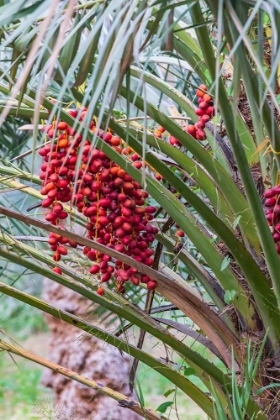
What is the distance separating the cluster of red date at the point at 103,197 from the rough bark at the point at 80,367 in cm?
134

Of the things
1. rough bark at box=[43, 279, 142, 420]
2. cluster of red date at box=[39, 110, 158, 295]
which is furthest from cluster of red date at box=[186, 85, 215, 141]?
rough bark at box=[43, 279, 142, 420]

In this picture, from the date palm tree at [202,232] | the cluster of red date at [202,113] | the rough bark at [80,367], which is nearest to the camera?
the date palm tree at [202,232]

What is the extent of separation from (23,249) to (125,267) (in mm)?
203

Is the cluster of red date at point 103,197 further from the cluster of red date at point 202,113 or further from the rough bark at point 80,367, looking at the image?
the rough bark at point 80,367

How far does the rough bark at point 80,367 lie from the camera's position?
2607 mm

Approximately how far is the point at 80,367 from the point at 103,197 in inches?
69.6

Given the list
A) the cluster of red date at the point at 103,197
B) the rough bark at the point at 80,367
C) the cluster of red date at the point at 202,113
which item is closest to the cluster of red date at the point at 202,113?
the cluster of red date at the point at 202,113

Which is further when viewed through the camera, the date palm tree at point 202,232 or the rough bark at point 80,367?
the rough bark at point 80,367

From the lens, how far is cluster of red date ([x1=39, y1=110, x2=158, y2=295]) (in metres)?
1.13

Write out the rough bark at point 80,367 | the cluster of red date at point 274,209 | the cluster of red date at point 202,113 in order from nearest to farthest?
the cluster of red date at point 274,209, the cluster of red date at point 202,113, the rough bark at point 80,367

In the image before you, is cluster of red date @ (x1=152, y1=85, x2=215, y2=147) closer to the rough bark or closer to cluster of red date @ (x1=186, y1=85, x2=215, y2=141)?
cluster of red date @ (x1=186, y1=85, x2=215, y2=141)

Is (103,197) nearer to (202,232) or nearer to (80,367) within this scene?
(202,232)

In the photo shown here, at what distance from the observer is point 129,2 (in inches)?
28.3

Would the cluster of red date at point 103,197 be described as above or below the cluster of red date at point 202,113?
below
